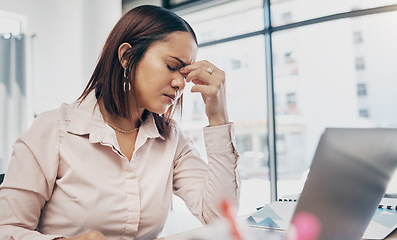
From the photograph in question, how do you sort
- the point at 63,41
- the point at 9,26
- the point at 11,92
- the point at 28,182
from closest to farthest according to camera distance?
1. the point at 28,182
2. the point at 11,92
3. the point at 9,26
4. the point at 63,41

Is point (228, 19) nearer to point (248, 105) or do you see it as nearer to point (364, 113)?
point (248, 105)

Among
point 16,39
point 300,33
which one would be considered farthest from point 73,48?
point 300,33

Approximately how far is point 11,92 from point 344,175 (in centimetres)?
357

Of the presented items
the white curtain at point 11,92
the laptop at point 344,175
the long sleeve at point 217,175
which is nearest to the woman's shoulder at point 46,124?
the long sleeve at point 217,175

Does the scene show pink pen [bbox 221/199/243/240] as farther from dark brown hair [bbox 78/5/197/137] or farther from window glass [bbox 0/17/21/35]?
window glass [bbox 0/17/21/35]

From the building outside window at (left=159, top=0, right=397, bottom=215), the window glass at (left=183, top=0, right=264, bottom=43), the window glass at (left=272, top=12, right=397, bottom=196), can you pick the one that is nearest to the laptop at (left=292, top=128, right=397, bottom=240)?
the window glass at (left=272, top=12, right=397, bottom=196)

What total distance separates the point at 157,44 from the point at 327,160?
69 cm

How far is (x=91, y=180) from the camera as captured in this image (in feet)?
3.01

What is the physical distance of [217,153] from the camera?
3.25 feet

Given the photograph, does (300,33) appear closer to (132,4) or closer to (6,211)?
(132,4)

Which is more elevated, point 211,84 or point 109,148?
point 211,84

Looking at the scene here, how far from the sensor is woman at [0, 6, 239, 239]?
886mm

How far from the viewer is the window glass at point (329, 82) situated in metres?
3.06

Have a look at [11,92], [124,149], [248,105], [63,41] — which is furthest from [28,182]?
[63,41]
